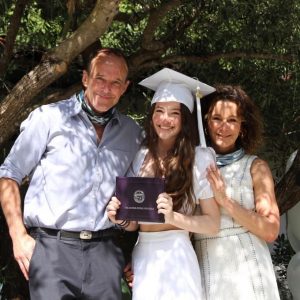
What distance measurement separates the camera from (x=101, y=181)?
316 cm

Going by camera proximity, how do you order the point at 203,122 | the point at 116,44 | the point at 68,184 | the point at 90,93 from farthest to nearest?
the point at 116,44 → the point at 203,122 → the point at 90,93 → the point at 68,184

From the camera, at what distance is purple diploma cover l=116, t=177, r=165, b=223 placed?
296cm

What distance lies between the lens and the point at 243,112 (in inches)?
136

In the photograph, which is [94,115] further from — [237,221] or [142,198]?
[237,221]

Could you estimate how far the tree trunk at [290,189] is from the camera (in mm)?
4324

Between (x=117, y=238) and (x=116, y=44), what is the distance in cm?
227

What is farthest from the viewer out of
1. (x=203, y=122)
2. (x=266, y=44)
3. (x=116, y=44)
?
(x=116, y=44)

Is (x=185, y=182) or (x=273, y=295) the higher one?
(x=185, y=182)

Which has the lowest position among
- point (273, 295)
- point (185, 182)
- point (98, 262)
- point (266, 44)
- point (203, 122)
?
point (273, 295)

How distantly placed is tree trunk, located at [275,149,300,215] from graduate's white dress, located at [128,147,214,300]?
1.35 m

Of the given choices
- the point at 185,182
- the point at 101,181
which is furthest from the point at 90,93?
the point at 185,182

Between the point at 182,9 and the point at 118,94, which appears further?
the point at 182,9

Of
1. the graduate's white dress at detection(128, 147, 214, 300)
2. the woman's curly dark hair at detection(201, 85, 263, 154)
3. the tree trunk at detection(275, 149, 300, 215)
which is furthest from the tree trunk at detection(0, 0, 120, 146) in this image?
the tree trunk at detection(275, 149, 300, 215)

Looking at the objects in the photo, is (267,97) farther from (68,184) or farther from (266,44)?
(68,184)
